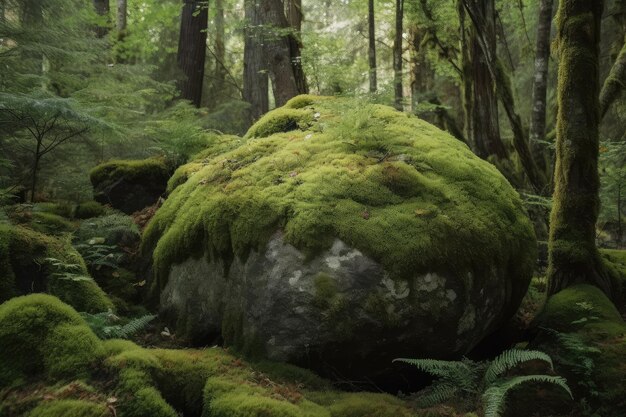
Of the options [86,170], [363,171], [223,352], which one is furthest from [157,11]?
[223,352]

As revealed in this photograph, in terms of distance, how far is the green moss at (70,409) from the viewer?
274cm

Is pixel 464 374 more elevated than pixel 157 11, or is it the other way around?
pixel 157 11

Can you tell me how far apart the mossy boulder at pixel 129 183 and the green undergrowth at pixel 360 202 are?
189 cm

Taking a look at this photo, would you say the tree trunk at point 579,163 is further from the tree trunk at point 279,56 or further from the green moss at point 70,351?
the tree trunk at point 279,56

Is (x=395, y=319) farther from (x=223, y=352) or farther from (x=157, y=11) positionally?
(x=157, y=11)

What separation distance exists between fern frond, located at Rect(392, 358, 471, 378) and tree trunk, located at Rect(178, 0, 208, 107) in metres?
11.1

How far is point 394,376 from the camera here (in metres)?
4.15

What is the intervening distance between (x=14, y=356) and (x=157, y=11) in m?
14.9

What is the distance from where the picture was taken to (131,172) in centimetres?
762

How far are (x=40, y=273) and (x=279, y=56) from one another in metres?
7.09

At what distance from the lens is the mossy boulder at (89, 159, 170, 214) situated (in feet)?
24.6

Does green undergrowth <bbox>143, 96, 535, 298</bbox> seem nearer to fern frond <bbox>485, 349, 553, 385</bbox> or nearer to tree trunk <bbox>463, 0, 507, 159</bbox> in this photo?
fern frond <bbox>485, 349, 553, 385</bbox>

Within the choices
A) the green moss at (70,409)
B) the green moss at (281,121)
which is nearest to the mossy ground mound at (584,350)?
the green moss at (70,409)

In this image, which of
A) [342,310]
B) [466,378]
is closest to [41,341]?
[342,310]
